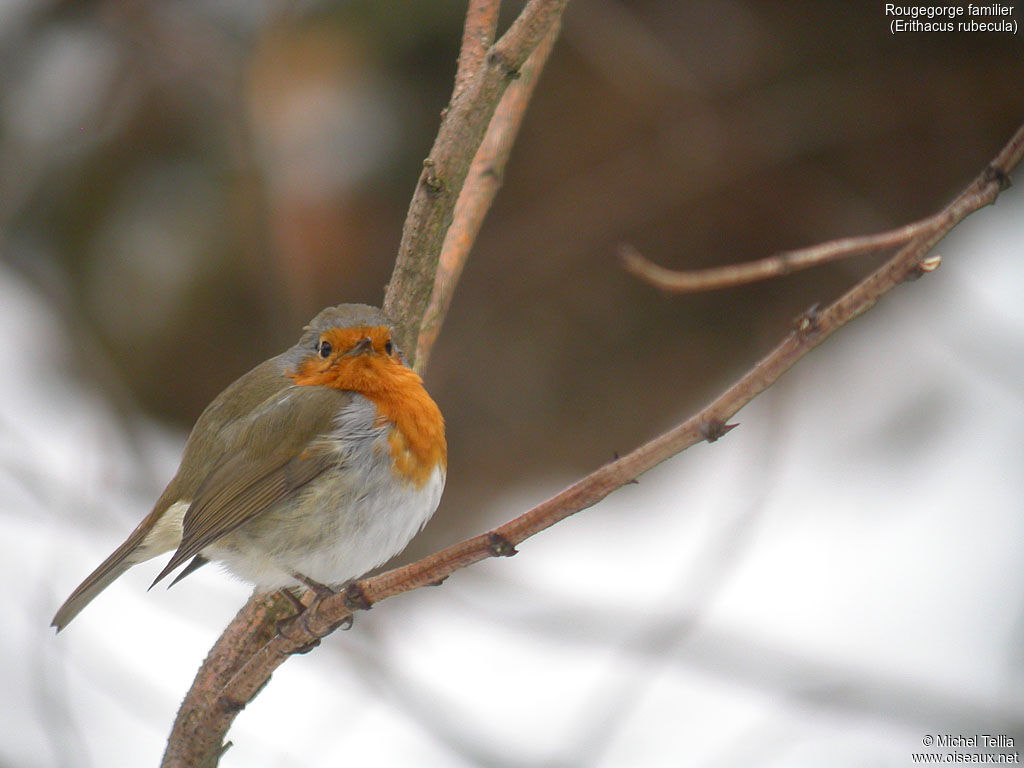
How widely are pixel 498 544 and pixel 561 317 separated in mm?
3153

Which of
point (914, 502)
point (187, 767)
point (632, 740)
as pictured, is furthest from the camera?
point (914, 502)

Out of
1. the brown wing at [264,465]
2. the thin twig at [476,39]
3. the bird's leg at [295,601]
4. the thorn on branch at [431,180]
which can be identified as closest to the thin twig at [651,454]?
the bird's leg at [295,601]

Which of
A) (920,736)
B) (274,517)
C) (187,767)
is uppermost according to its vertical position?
(274,517)

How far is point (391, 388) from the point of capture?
8.65 feet

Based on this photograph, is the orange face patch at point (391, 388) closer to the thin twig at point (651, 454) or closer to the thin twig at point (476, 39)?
the thin twig at point (651, 454)

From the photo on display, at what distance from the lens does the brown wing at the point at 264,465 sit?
2.48m

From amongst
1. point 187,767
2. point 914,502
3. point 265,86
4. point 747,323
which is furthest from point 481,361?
point 187,767

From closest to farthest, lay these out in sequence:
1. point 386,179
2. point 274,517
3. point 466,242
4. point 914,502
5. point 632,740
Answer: point 274,517, point 466,242, point 632,740, point 914,502, point 386,179

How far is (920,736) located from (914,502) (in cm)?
132

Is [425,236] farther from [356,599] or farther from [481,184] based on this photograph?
[356,599]

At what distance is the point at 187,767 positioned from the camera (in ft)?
6.77

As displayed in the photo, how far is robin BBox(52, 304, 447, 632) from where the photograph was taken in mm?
2477

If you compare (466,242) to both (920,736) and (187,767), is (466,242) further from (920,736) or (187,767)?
(920,736)

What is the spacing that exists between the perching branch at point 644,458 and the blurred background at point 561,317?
1653mm
